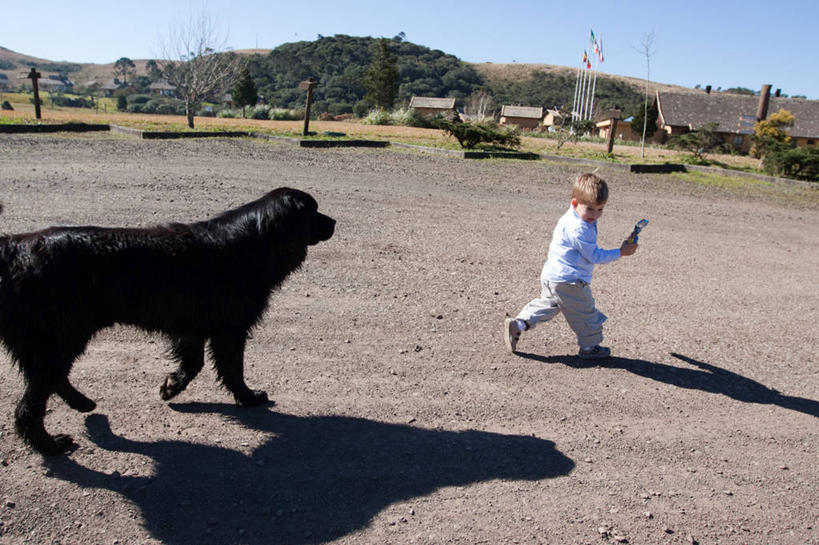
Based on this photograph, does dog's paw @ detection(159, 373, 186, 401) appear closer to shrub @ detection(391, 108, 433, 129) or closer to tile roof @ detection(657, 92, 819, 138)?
shrub @ detection(391, 108, 433, 129)

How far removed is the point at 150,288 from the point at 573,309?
326cm

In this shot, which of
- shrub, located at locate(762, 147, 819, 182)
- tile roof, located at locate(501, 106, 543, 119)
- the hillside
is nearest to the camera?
shrub, located at locate(762, 147, 819, 182)

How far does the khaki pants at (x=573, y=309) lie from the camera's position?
490 cm

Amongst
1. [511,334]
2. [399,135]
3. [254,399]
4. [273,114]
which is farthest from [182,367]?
[273,114]

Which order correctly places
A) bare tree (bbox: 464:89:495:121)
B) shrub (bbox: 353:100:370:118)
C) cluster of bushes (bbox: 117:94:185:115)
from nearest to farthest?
bare tree (bbox: 464:89:495:121), shrub (bbox: 353:100:370:118), cluster of bushes (bbox: 117:94:185:115)

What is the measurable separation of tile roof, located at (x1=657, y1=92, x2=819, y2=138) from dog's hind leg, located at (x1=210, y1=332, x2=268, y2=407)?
59.8m

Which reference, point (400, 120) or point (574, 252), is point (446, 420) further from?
point (400, 120)

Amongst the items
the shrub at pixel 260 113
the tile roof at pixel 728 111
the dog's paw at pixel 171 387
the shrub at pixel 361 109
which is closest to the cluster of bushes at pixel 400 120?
the shrub at pixel 260 113

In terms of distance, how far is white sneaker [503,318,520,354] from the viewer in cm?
512

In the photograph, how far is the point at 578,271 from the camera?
4867 mm

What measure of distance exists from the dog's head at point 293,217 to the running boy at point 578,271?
215 centimetres

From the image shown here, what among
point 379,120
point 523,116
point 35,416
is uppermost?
point 523,116

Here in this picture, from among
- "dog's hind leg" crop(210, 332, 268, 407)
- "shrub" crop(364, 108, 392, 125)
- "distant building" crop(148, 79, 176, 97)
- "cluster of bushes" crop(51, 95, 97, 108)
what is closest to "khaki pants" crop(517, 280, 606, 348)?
"dog's hind leg" crop(210, 332, 268, 407)

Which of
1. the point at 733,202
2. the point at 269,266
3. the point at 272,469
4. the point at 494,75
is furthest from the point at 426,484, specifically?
the point at 494,75
